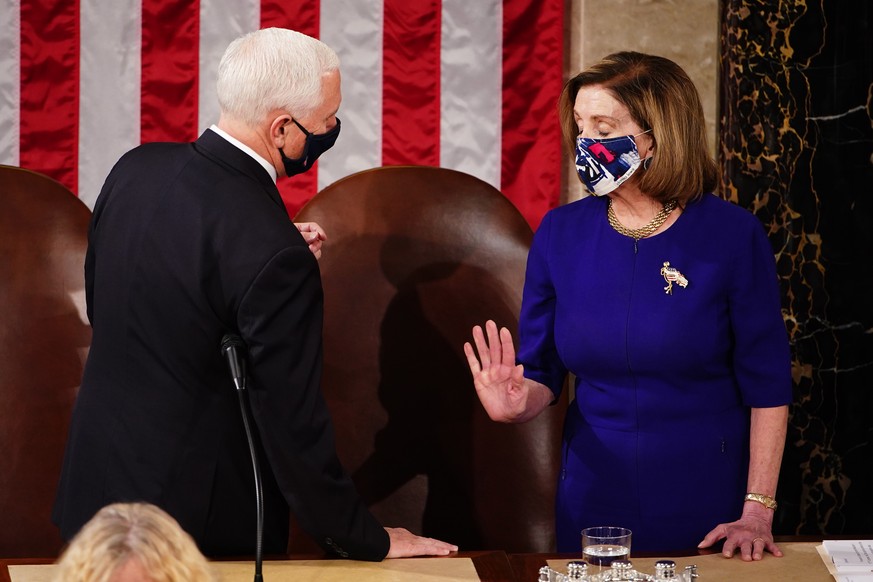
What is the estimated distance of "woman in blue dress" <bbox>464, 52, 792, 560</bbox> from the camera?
242cm

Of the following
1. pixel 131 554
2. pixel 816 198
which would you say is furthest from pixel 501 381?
pixel 816 198

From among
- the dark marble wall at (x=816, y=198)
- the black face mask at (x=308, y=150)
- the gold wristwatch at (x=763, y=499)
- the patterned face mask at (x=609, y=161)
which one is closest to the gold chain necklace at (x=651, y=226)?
the patterned face mask at (x=609, y=161)

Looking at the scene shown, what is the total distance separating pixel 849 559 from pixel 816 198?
5.88ft

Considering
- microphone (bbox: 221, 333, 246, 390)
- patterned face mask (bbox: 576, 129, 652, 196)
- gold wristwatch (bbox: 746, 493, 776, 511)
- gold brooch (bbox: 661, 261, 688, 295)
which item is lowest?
gold wristwatch (bbox: 746, 493, 776, 511)

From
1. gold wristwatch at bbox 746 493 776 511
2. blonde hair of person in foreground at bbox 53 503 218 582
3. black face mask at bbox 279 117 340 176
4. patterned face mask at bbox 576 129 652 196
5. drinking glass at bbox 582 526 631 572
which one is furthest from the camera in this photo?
patterned face mask at bbox 576 129 652 196

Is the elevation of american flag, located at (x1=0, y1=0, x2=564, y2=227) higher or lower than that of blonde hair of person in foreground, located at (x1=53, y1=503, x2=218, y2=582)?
higher

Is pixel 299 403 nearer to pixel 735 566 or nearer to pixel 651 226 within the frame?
pixel 735 566

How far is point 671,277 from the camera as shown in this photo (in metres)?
2.45

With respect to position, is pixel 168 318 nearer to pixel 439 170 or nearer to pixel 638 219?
pixel 638 219

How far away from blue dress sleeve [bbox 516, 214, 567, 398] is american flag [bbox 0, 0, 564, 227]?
1179 millimetres

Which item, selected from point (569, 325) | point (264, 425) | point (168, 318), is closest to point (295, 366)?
point (264, 425)

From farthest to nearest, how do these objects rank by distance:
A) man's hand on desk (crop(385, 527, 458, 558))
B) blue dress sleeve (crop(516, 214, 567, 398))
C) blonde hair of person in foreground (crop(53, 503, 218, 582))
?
blue dress sleeve (crop(516, 214, 567, 398)) < man's hand on desk (crop(385, 527, 458, 558)) < blonde hair of person in foreground (crop(53, 503, 218, 582))

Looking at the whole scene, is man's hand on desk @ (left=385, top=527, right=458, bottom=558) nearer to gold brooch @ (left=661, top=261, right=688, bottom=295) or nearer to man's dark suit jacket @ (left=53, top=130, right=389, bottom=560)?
man's dark suit jacket @ (left=53, top=130, right=389, bottom=560)

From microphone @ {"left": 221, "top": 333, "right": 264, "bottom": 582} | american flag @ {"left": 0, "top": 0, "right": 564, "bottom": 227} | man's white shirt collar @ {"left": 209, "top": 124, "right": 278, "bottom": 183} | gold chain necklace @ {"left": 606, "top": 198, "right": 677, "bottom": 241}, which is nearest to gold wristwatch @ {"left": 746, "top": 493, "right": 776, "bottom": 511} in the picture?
gold chain necklace @ {"left": 606, "top": 198, "right": 677, "bottom": 241}
